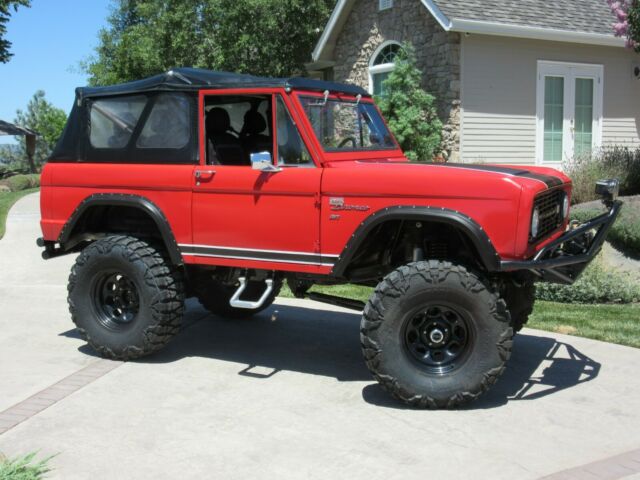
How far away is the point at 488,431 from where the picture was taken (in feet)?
14.4

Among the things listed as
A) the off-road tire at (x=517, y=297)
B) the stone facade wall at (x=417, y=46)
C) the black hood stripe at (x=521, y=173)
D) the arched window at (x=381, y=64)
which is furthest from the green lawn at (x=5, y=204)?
the black hood stripe at (x=521, y=173)

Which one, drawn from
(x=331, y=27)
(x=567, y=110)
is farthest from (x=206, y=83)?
(x=331, y=27)

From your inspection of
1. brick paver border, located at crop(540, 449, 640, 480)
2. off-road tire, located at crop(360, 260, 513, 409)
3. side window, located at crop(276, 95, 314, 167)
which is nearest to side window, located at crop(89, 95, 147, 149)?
side window, located at crop(276, 95, 314, 167)

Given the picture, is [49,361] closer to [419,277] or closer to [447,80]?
[419,277]

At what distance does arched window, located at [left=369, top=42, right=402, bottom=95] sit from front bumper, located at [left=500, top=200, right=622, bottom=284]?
11121 mm

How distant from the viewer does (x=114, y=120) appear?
594 centimetres

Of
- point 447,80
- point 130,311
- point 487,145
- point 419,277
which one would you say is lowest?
point 130,311

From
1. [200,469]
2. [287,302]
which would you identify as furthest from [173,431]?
[287,302]

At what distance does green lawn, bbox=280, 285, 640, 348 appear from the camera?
6.64m

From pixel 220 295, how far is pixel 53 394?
225cm

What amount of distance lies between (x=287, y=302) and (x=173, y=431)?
386cm

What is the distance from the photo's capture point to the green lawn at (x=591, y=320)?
664cm

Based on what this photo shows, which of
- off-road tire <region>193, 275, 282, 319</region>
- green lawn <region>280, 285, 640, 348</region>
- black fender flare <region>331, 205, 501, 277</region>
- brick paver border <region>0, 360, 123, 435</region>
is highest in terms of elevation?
black fender flare <region>331, 205, 501, 277</region>

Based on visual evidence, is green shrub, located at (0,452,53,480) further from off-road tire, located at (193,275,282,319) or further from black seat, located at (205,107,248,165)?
off-road tire, located at (193,275,282,319)
